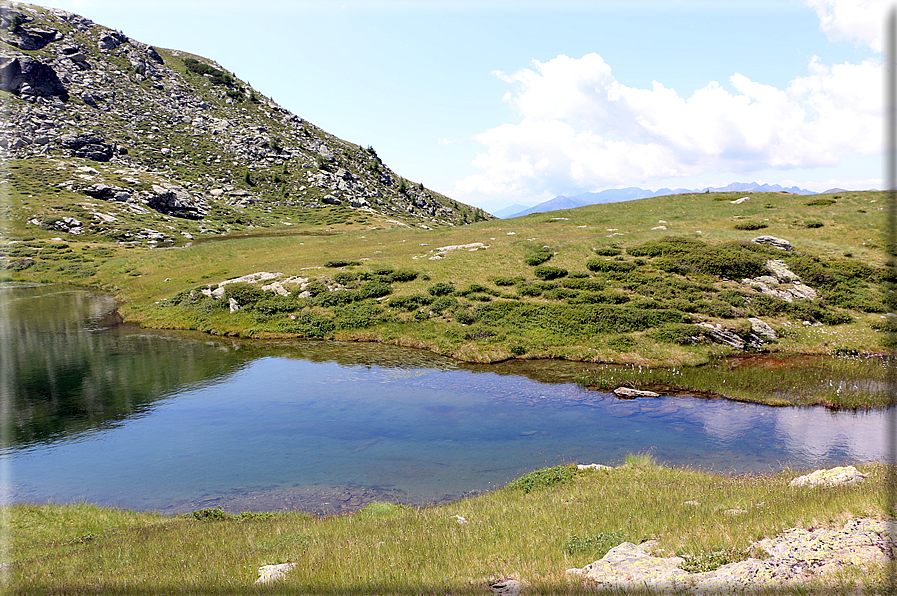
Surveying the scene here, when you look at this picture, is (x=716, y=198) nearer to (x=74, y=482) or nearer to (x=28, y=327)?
(x=74, y=482)

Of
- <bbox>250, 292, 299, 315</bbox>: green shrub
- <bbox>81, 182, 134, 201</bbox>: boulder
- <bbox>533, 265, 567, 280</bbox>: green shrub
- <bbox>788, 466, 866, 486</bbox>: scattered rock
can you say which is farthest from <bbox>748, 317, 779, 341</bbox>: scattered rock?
<bbox>81, 182, 134, 201</bbox>: boulder

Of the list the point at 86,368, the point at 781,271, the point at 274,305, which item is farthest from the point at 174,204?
the point at 781,271

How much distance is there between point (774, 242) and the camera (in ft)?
143

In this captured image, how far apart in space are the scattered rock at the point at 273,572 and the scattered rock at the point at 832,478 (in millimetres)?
13297

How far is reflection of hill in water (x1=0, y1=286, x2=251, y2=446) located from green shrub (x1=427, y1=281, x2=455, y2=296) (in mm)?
17168

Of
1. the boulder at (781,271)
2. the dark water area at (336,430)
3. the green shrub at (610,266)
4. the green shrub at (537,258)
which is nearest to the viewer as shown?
the dark water area at (336,430)

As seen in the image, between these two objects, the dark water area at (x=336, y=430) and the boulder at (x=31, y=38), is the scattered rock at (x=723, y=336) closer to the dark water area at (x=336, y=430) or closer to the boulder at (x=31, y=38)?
the dark water area at (x=336, y=430)

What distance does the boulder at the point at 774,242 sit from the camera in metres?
43.1

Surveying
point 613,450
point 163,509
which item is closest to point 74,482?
point 163,509

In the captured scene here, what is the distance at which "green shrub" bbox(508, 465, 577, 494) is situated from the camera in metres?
14.4

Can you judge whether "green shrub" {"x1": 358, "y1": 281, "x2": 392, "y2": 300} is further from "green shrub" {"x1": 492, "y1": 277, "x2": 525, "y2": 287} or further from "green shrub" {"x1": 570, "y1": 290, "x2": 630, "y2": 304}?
"green shrub" {"x1": 570, "y1": 290, "x2": 630, "y2": 304}

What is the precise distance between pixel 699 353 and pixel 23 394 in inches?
1652

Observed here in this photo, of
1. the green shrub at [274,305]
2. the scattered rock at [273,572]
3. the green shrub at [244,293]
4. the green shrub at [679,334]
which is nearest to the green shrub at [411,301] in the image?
the green shrub at [274,305]

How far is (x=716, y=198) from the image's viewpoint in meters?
74.1
